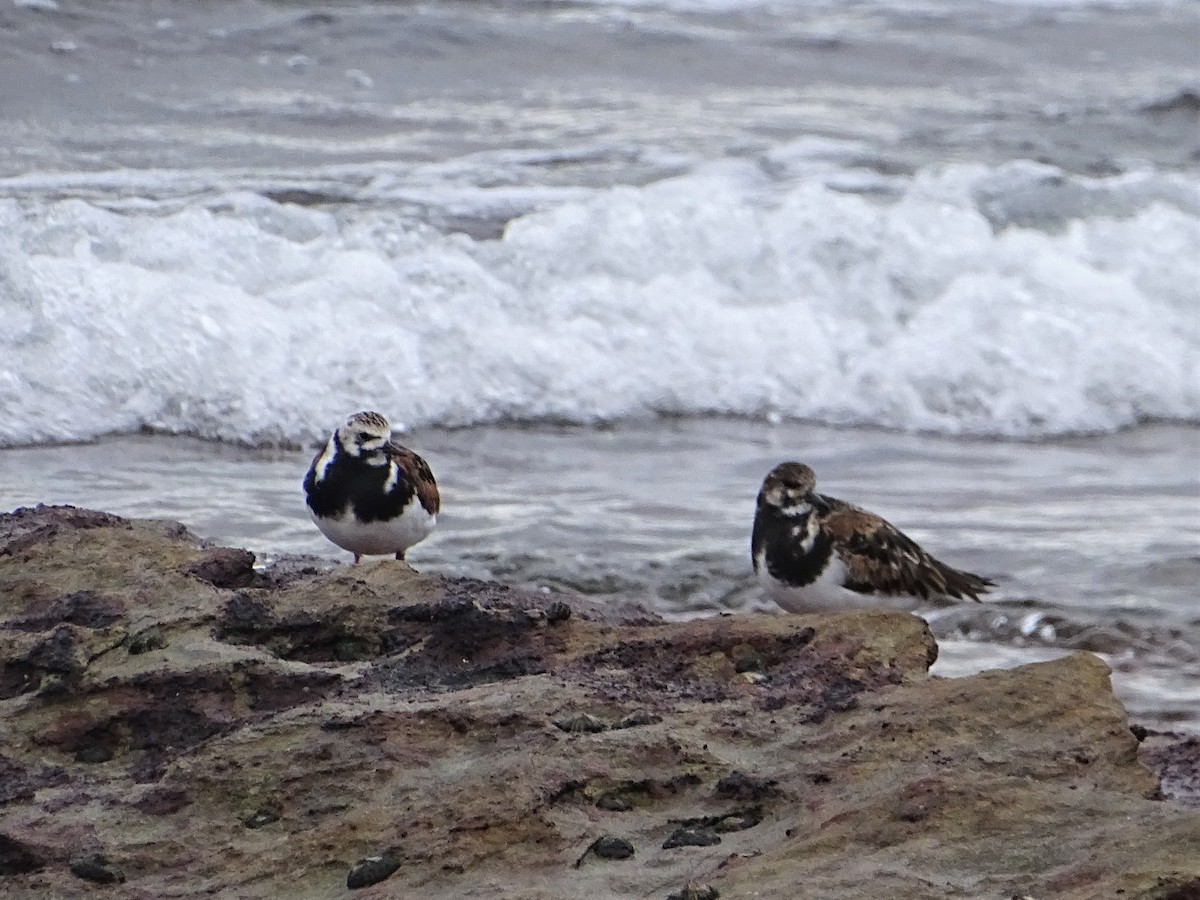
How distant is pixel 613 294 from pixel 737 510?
257cm

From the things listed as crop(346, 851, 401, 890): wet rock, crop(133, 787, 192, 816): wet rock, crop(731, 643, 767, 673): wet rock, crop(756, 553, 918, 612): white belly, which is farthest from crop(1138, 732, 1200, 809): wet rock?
crop(133, 787, 192, 816): wet rock

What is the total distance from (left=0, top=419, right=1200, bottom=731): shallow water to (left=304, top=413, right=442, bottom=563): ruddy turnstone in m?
0.46

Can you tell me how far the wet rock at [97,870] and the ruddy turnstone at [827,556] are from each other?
240 centimetres

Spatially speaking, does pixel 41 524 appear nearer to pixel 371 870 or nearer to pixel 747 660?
pixel 747 660

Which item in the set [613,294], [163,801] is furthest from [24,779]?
[613,294]

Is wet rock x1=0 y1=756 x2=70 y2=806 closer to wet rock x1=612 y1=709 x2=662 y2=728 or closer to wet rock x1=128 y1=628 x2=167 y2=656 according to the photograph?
wet rock x1=128 y1=628 x2=167 y2=656

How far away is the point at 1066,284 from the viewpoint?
30.0 feet

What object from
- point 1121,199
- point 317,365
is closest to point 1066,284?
point 1121,199

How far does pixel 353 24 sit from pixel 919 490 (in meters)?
7.67

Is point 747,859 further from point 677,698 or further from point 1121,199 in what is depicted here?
point 1121,199

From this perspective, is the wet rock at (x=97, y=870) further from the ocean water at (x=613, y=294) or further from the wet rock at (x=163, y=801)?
the ocean water at (x=613, y=294)

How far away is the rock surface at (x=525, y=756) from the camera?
237 cm

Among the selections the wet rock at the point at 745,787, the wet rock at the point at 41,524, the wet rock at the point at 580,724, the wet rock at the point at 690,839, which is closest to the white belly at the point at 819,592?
the wet rock at the point at 41,524

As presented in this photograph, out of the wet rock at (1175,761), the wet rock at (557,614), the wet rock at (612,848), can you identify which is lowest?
the wet rock at (1175,761)
